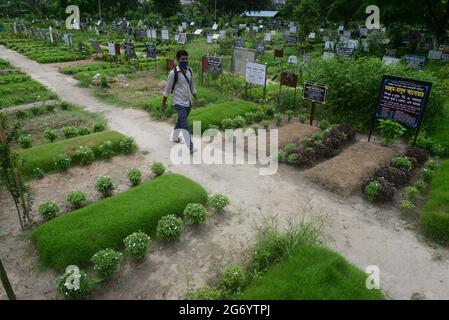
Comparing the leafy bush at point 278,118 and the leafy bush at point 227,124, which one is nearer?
the leafy bush at point 227,124

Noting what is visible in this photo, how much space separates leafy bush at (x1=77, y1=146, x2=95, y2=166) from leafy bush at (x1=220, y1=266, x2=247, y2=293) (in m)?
4.98

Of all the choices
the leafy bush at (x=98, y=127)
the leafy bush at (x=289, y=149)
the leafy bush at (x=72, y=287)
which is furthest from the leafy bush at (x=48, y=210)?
the leafy bush at (x=289, y=149)

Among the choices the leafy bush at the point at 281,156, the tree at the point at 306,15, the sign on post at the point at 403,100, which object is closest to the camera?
the sign on post at the point at 403,100

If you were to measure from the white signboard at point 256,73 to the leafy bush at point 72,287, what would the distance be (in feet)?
31.1

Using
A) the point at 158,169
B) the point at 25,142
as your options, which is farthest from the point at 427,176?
the point at 25,142

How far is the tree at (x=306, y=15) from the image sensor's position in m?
29.3

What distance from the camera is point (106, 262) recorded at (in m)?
4.64

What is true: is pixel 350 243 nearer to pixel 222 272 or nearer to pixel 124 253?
pixel 222 272

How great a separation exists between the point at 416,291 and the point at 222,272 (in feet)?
8.58

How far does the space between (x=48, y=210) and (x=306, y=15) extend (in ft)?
95.3

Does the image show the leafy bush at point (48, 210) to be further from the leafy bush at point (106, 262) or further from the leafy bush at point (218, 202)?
the leafy bush at point (218, 202)

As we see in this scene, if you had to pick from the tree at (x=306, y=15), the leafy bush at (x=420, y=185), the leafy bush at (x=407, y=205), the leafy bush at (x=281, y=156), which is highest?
the tree at (x=306, y=15)

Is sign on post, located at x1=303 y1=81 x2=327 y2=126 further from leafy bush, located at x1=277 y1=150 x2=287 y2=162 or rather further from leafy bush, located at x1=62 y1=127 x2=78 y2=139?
leafy bush, located at x1=62 y1=127 x2=78 y2=139

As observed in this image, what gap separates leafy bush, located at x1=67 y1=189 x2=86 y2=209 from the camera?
20.8 ft
